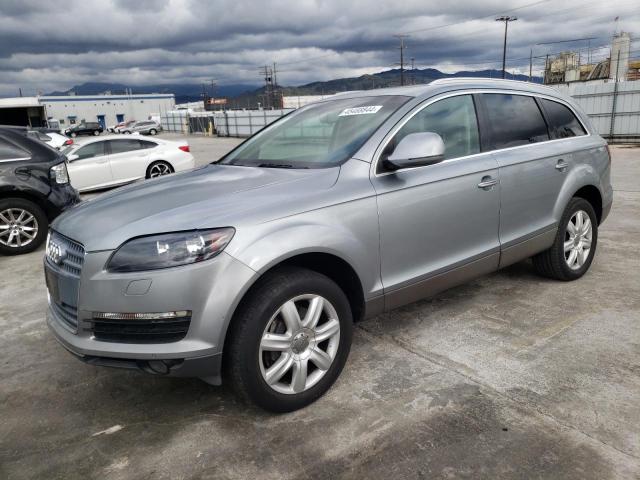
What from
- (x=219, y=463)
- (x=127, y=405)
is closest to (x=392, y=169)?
(x=219, y=463)

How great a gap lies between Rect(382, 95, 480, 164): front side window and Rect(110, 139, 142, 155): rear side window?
10.2 m

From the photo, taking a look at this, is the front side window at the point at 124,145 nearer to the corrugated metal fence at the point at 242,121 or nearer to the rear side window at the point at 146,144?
the rear side window at the point at 146,144

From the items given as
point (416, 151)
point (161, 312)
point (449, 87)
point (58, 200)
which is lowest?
point (58, 200)

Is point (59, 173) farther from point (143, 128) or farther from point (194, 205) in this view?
point (143, 128)

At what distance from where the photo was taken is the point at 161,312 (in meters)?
2.36

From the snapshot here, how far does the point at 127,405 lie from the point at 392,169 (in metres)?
2.02

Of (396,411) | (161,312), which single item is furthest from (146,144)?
(396,411)

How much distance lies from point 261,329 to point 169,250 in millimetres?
565

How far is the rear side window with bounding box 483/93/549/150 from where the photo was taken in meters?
3.80

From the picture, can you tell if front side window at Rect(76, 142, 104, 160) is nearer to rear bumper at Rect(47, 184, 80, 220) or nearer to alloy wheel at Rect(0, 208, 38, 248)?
rear bumper at Rect(47, 184, 80, 220)

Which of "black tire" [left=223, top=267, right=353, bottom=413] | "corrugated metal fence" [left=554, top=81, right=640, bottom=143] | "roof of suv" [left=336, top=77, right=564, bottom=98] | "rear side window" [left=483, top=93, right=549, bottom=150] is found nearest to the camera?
"black tire" [left=223, top=267, right=353, bottom=413]

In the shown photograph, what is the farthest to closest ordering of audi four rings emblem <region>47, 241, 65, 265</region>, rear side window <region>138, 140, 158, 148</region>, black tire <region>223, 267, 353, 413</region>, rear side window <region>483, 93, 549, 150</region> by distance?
rear side window <region>138, 140, 158, 148</region>, rear side window <region>483, 93, 549, 150</region>, audi four rings emblem <region>47, 241, 65, 265</region>, black tire <region>223, 267, 353, 413</region>

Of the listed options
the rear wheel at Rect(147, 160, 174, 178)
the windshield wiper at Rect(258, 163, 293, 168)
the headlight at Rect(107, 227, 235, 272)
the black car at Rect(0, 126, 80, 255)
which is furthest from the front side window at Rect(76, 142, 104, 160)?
the headlight at Rect(107, 227, 235, 272)

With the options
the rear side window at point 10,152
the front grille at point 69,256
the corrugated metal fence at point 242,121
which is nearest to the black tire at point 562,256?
the front grille at point 69,256
